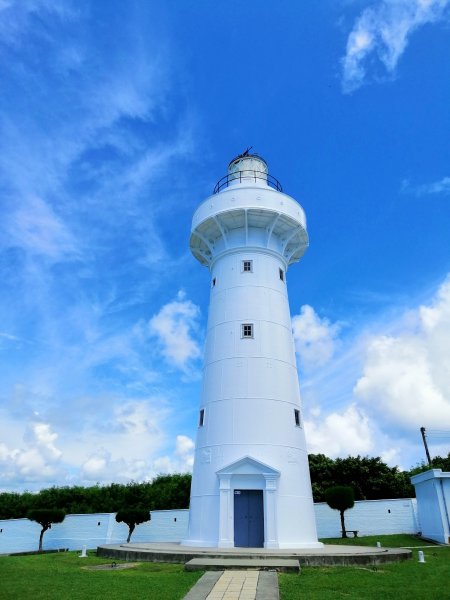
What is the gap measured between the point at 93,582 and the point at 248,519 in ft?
20.6

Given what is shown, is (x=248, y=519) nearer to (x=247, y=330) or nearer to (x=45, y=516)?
(x=247, y=330)

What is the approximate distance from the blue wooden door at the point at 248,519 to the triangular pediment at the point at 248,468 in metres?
0.67

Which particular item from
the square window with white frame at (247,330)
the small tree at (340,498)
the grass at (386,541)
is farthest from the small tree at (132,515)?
the square window with white frame at (247,330)

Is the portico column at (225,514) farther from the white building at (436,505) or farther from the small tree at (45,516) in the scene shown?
the small tree at (45,516)

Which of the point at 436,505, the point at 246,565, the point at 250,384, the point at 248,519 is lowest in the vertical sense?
the point at 246,565

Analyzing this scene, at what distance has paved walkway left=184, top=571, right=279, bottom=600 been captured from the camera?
7.43 metres

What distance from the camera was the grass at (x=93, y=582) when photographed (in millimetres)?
8281

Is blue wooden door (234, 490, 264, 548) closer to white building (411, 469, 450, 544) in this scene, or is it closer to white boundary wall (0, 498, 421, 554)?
white building (411, 469, 450, 544)

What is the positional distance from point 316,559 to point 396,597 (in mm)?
3702

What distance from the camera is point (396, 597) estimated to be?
8047 millimetres

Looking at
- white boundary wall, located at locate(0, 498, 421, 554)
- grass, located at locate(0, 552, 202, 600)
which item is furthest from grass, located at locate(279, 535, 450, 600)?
white boundary wall, located at locate(0, 498, 421, 554)

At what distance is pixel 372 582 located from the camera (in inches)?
370

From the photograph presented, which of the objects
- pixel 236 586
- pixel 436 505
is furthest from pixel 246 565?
pixel 436 505

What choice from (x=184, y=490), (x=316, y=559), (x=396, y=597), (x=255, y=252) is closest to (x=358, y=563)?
(x=316, y=559)
